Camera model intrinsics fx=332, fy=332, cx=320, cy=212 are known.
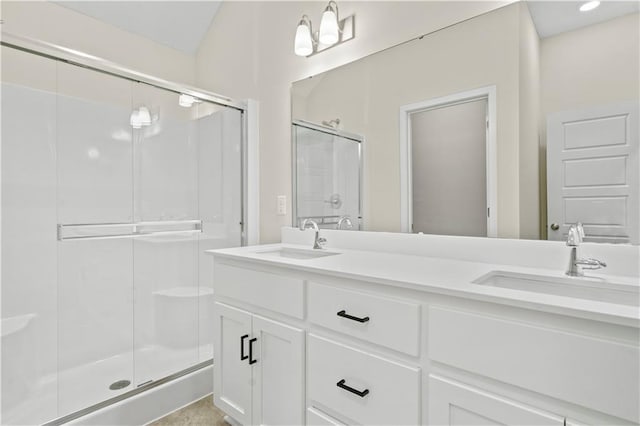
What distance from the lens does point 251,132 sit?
224 cm

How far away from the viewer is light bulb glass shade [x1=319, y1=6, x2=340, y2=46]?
1747 mm

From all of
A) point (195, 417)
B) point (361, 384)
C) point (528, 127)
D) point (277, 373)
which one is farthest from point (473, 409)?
point (195, 417)

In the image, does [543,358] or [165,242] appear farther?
[165,242]

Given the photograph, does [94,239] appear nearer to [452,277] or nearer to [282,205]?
[282,205]

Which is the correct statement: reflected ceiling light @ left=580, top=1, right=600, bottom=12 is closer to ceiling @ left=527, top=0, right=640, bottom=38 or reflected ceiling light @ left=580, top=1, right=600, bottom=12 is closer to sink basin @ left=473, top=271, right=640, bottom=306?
ceiling @ left=527, top=0, right=640, bottom=38

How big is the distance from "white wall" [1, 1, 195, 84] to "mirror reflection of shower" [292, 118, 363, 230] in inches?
53.0

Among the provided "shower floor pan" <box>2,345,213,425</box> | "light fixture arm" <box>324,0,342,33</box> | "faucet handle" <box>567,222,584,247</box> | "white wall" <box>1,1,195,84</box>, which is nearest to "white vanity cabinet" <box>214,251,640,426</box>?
"faucet handle" <box>567,222,584,247</box>

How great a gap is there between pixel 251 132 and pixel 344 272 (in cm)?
148

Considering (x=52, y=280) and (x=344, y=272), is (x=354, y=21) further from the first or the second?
A: (x=52, y=280)

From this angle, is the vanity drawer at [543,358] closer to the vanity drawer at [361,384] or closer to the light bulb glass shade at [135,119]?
the vanity drawer at [361,384]

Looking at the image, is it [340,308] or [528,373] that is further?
[340,308]

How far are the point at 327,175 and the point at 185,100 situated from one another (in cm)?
99

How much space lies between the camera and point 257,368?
Answer: 4.52ft

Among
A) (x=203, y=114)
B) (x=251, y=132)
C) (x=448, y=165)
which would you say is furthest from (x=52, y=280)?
(x=448, y=165)
